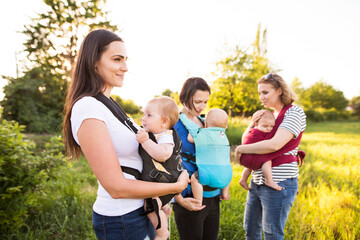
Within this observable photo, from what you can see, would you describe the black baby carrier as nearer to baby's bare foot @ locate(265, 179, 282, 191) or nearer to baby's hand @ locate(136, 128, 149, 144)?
baby's hand @ locate(136, 128, 149, 144)

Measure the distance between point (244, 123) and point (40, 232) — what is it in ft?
33.6

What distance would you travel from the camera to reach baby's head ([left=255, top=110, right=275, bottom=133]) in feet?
7.36

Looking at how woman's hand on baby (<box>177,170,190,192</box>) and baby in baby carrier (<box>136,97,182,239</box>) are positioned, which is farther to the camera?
woman's hand on baby (<box>177,170,190,192</box>)

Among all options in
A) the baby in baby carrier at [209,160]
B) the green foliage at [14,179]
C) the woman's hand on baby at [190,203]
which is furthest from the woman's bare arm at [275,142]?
the green foliage at [14,179]

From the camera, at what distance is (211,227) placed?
211cm

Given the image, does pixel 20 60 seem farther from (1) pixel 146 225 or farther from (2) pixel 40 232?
(1) pixel 146 225

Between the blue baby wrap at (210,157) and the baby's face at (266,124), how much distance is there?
1.85ft

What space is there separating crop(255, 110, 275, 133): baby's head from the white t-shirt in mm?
1464

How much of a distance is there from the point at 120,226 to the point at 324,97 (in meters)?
55.1

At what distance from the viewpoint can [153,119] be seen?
5.05 feet

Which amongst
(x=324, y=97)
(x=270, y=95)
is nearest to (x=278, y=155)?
(x=270, y=95)

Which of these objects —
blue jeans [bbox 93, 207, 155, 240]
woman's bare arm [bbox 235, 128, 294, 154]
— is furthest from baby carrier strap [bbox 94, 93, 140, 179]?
woman's bare arm [bbox 235, 128, 294, 154]

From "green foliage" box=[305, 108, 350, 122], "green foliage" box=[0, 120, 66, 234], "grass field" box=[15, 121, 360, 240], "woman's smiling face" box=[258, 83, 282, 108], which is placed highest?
"woman's smiling face" box=[258, 83, 282, 108]

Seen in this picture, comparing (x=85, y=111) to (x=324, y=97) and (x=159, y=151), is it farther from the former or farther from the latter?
(x=324, y=97)
